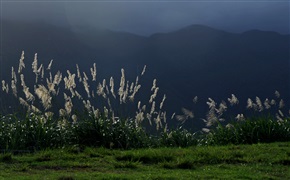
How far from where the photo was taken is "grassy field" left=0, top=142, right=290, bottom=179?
6.39m

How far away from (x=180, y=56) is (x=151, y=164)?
81.9 m

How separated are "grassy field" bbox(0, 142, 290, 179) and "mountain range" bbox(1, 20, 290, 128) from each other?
31.7 m

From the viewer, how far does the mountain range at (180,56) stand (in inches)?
2210

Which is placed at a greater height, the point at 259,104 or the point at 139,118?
the point at 259,104

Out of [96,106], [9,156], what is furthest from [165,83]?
[9,156]

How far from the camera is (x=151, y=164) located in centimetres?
A: 759

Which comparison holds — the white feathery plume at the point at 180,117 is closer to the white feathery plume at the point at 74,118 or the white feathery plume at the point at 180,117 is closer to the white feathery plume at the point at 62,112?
the white feathery plume at the point at 74,118

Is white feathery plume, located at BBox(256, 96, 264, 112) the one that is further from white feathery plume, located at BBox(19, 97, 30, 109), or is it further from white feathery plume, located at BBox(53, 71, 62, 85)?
white feathery plume, located at BBox(19, 97, 30, 109)

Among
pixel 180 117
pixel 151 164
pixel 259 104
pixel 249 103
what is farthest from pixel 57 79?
pixel 259 104

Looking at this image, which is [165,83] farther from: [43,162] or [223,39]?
[43,162]

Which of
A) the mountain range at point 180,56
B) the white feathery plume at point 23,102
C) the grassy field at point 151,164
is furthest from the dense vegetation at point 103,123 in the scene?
the mountain range at point 180,56

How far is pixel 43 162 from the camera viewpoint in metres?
7.48

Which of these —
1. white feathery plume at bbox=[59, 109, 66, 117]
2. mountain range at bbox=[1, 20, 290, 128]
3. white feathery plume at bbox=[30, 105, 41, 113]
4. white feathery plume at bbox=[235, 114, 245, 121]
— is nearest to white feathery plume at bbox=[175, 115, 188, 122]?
white feathery plume at bbox=[235, 114, 245, 121]

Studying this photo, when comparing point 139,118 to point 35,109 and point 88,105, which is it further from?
point 35,109
